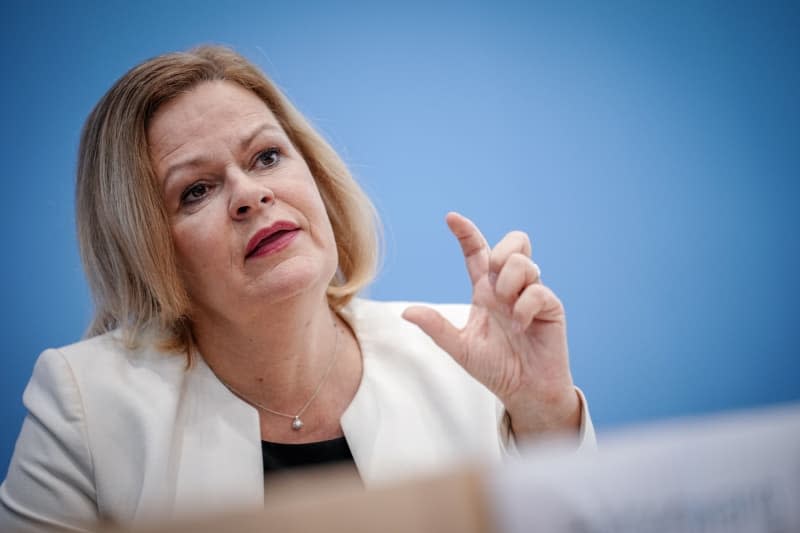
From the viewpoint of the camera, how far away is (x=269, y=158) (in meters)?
1.18

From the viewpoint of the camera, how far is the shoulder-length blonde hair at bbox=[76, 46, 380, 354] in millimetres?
1122

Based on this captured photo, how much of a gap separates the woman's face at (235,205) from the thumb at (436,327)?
0.70 ft

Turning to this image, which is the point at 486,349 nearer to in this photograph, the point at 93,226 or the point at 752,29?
the point at 93,226

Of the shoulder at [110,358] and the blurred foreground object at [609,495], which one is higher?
the blurred foreground object at [609,495]

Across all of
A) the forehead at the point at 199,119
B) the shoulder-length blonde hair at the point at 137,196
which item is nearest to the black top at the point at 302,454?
the shoulder-length blonde hair at the point at 137,196

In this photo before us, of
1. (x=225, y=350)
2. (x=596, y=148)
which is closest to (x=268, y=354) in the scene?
(x=225, y=350)

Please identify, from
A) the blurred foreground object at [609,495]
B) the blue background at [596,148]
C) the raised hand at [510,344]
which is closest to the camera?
the blurred foreground object at [609,495]

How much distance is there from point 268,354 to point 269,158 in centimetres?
34

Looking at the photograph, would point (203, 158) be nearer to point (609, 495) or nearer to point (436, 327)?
point (436, 327)

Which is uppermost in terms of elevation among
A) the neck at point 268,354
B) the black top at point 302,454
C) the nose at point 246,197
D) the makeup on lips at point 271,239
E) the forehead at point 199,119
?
the forehead at point 199,119

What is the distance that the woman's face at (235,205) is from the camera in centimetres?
106

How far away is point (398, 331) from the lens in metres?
1.29

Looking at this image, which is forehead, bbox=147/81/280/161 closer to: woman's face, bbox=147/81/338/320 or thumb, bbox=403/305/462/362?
woman's face, bbox=147/81/338/320

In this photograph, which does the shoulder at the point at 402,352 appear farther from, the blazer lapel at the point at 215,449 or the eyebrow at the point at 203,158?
the eyebrow at the point at 203,158
